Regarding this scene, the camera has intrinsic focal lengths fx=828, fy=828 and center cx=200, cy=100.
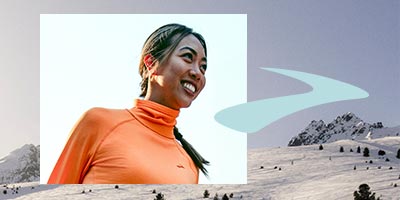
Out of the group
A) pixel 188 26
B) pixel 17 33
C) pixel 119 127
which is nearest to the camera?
pixel 119 127

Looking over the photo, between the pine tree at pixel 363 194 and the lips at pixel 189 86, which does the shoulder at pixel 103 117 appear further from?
the pine tree at pixel 363 194

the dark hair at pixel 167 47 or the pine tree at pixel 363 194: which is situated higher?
the dark hair at pixel 167 47

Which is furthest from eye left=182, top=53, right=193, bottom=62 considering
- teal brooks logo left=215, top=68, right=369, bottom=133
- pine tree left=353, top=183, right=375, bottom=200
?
pine tree left=353, top=183, right=375, bottom=200

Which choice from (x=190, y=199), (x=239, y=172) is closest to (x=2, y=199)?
(x=190, y=199)

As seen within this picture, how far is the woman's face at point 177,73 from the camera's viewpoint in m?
9.14

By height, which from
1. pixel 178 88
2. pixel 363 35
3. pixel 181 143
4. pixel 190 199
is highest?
pixel 363 35

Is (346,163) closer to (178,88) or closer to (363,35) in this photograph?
(363,35)

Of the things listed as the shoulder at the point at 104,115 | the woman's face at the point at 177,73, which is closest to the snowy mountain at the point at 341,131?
the woman's face at the point at 177,73

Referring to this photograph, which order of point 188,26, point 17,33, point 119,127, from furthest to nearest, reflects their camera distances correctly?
1. point 17,33
2. point 188,26
3. point 119,127

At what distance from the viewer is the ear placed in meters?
9.31

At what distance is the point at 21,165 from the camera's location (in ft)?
35.5

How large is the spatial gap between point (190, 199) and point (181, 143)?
1.51 metres

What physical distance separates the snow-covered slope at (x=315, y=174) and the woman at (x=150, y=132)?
54.7 inches

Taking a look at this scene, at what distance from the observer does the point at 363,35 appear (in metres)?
10.7
